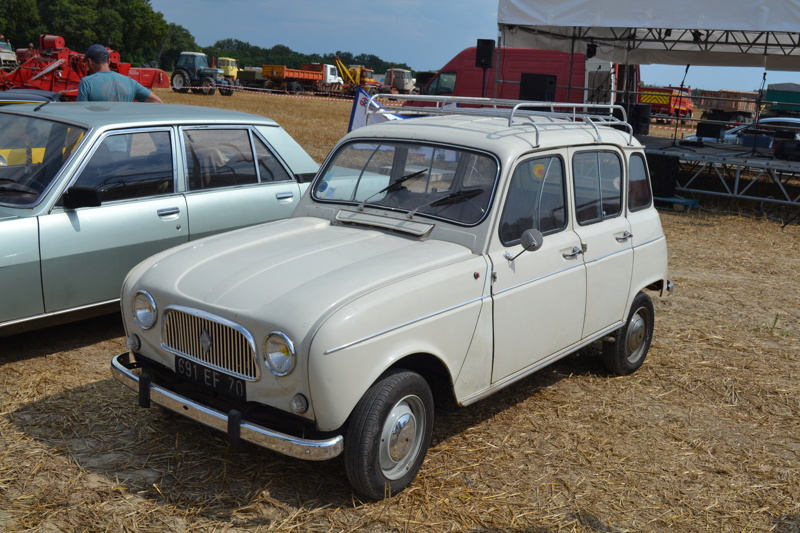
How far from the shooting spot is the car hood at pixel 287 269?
10.9ft

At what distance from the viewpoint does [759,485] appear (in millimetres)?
4070

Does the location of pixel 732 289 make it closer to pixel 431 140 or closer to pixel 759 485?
pixel 759 485

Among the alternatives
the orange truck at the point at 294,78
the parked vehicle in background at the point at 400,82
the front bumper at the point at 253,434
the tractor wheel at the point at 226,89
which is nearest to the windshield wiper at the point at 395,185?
the front bumper at the point at 253,434

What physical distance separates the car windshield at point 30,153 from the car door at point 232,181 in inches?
33.4

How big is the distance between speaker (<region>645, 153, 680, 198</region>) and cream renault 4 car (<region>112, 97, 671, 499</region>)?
27.0 feet

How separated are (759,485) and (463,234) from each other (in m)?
2.05

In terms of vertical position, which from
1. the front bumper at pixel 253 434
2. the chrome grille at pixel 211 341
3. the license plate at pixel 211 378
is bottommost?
the front bumper at pixel 253 434

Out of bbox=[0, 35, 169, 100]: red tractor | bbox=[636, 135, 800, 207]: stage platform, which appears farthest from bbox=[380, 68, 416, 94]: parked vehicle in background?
bbox=[636, 135, 800, 207]: stage platform

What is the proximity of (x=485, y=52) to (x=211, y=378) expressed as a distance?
500 inches

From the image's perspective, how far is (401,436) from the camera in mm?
3576

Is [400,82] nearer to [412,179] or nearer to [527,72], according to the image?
[527,72]

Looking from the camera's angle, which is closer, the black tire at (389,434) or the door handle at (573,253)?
the black tire at (389,434)

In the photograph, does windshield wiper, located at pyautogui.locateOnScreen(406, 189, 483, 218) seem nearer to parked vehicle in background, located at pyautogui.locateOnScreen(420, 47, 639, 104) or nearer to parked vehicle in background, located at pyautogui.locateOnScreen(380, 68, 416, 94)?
parked vehicle in background, located at pyautogui.locateOnScreen(420, 47, 639, 104)

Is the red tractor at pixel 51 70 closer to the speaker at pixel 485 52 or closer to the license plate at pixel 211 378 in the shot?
the speaker at pixel 485 52
